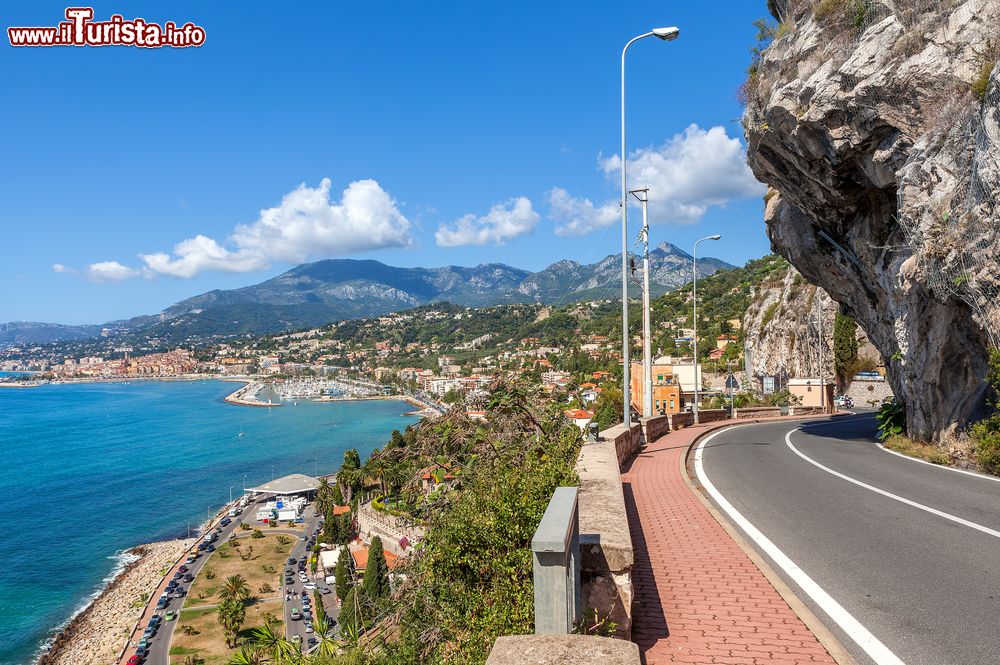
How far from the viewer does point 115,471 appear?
66812 millimetres

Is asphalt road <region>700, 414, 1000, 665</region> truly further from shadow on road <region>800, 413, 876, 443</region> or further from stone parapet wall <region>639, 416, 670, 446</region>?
shadow on road <region>800, 413, 876, 443</region>

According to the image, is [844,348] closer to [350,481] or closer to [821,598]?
[350,481]

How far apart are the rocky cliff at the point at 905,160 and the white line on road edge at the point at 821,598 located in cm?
622

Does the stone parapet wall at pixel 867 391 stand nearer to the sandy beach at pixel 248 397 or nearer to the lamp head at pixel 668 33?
the lamp head at pixel 668 33

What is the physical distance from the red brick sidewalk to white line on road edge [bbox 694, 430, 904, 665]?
25 centimetres

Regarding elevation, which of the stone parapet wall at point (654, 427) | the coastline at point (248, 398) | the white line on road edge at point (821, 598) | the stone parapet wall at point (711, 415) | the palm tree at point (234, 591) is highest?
the white line on road edge at point (821, 598)

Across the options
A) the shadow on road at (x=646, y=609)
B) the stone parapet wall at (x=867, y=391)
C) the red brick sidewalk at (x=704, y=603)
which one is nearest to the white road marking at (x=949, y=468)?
the red brick sidewalk at (x=704, y=603)

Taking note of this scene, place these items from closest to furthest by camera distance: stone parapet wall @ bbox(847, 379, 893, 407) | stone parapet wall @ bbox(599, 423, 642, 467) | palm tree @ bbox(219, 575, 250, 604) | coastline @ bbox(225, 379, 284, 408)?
stone parapet wall @ bbox(599, 423, 642, 467), palm tree @ bbox(219, 575, 250, 604), stone parapet wall @ bbox(847, 379, 893, 407), coastline @ bbox(225, 379, 284, 408)

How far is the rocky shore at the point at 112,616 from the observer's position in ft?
88.1

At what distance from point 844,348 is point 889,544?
43.1 m

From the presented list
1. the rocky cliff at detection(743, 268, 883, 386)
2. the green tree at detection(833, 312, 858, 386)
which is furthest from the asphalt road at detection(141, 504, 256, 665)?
the green tree at detection(833, 312, 858, 386)

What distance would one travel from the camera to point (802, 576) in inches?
184

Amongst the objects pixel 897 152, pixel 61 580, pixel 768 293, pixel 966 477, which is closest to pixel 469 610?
pixel 966 477

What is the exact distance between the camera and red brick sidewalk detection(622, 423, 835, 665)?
3.46 meters
